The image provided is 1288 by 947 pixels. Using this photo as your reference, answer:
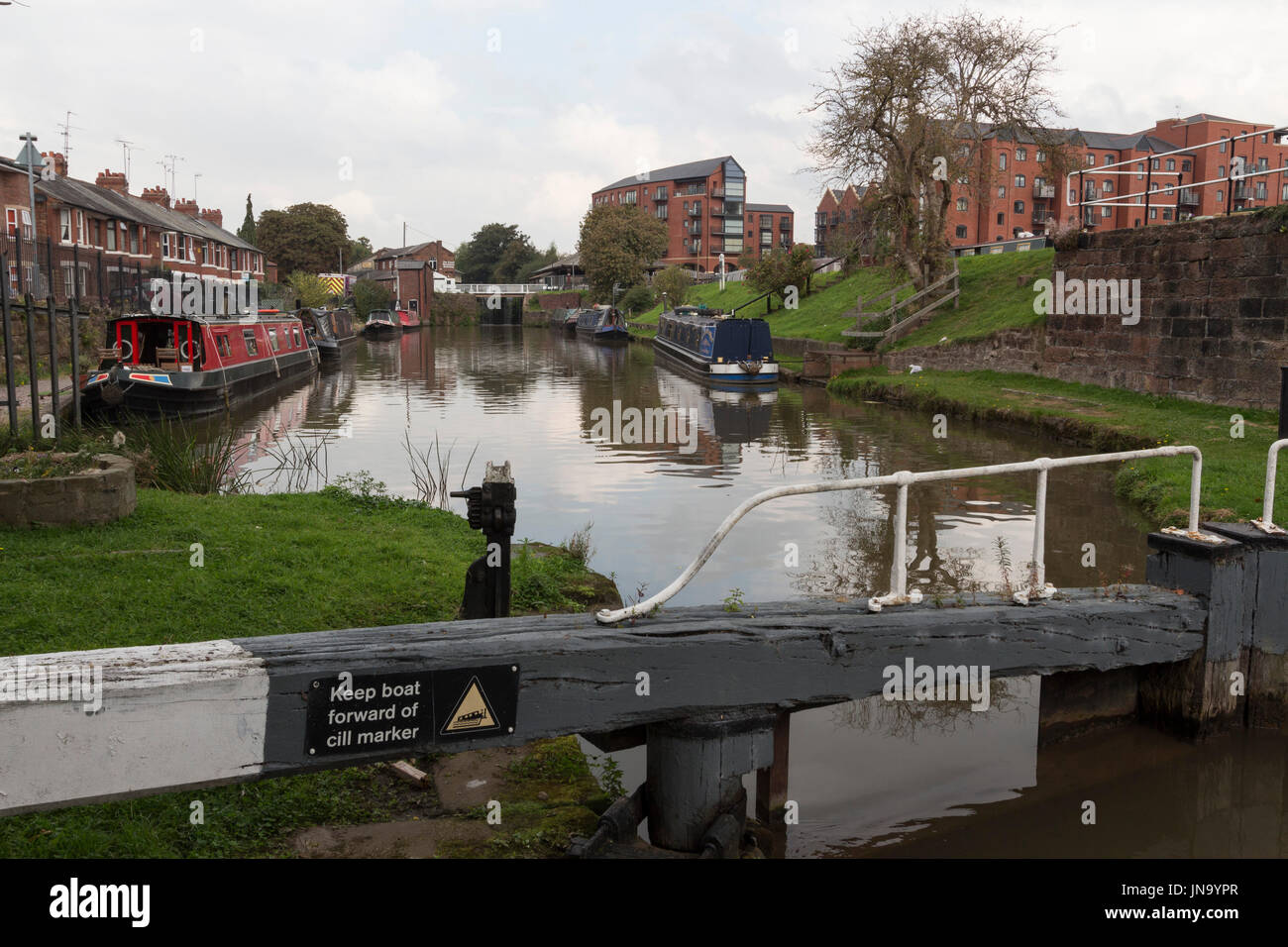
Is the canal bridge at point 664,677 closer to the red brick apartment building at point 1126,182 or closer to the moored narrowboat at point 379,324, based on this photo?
the red brick apartment building at point 1126,182

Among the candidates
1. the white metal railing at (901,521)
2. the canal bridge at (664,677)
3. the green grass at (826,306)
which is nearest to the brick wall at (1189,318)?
the green grass at (826,306)

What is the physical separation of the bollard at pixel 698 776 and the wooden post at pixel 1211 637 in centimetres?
277

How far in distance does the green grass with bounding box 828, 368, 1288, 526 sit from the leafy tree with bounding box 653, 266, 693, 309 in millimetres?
36427

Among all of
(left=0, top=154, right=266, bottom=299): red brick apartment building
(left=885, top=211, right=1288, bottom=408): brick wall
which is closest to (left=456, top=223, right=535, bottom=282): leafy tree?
(left=0, top=154, right=266, bottom=299): red brick apartment building

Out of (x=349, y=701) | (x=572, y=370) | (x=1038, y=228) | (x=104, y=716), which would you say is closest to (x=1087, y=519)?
(x=349, y=701)

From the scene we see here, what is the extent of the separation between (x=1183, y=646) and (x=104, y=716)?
509 cm

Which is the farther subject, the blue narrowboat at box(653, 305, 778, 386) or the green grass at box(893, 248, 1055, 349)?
the blue narrowboat at box(653, 305, 778, 386)

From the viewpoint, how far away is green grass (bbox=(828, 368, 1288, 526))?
975 centimetres

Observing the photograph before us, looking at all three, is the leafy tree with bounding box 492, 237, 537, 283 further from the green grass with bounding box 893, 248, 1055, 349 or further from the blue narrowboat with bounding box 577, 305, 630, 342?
the green grass with bounding box 893, 248, 1055, 349

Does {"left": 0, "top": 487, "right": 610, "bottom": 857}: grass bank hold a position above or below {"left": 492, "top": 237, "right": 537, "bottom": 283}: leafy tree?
below

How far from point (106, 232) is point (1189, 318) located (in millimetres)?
35040

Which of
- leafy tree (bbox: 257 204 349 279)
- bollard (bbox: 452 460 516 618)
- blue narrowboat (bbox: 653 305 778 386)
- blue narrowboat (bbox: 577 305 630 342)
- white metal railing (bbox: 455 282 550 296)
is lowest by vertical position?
bollard (bbox: 452 460 516 618)

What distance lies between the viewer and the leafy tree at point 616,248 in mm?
68250
